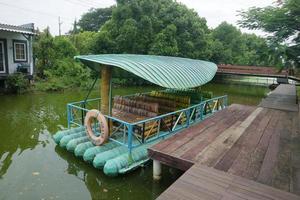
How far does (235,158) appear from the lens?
14.2ft

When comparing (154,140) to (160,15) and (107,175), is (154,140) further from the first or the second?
(160,15)

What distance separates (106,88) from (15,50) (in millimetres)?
11324

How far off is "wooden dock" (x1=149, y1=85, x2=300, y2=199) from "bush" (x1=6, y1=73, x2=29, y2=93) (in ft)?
37.0

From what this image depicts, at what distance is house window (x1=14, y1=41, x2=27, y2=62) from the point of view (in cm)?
1418

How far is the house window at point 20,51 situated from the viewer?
46.5 ft

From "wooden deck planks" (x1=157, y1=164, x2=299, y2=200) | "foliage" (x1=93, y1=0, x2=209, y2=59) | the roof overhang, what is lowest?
"wooden deck planks" (x1=157, y1=164, x2=299, y2=200)

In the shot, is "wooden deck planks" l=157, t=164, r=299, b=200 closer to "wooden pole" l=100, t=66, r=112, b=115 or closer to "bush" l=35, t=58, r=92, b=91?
"wooden pole" l=100, t=66, r=112, b=115

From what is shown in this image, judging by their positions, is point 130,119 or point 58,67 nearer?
point 130,119

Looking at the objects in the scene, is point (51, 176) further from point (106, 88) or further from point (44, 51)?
point (44, 51)

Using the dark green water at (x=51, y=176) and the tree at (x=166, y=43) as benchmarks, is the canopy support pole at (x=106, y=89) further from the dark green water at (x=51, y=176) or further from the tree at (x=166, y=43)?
the tree at (x=166, y=43)

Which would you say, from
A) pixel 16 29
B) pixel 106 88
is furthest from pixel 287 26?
pixel 16 29

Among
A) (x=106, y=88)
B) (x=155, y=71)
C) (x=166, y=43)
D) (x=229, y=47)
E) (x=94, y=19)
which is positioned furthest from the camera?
(x=94, y=19)

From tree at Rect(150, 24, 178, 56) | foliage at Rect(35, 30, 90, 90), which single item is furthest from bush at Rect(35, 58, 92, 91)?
tree at Rect(150, 24, 178, 56)

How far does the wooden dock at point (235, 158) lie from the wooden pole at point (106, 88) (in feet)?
6.22
